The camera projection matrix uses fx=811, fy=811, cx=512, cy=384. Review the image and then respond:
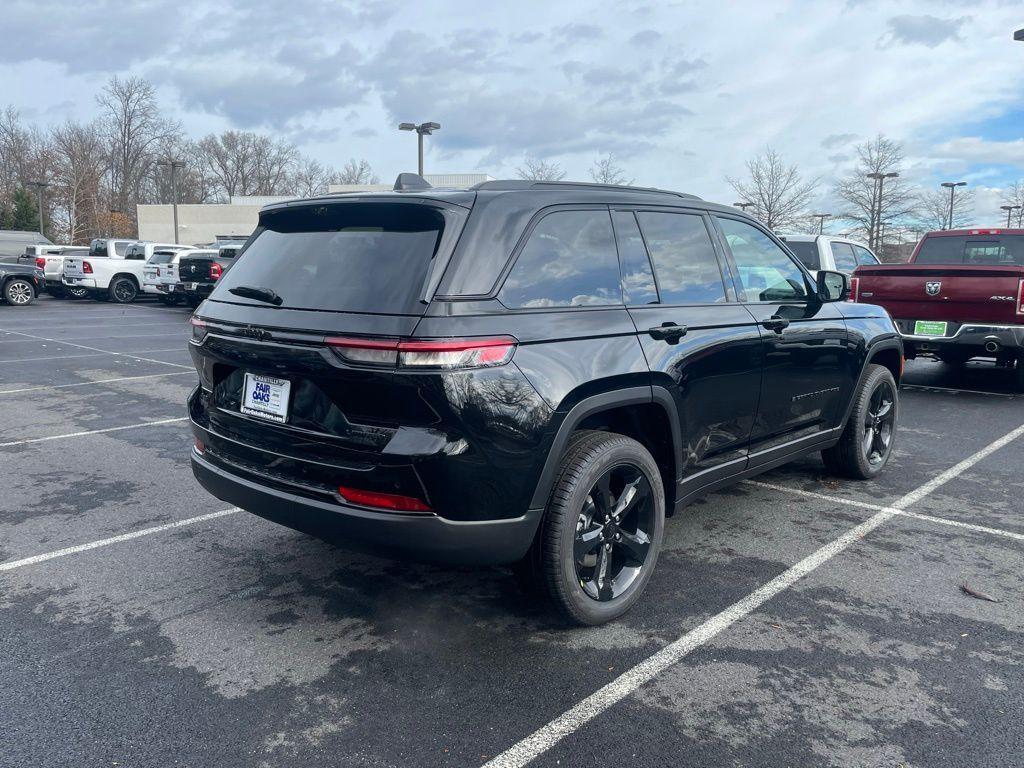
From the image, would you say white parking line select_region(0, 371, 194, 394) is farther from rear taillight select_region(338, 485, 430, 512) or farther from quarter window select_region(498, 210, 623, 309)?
quarter window select_region(498, 210, 623, 309)

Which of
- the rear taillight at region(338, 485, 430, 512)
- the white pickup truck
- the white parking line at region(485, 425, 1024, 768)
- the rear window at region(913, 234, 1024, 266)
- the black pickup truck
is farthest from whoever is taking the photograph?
the white pickup truck

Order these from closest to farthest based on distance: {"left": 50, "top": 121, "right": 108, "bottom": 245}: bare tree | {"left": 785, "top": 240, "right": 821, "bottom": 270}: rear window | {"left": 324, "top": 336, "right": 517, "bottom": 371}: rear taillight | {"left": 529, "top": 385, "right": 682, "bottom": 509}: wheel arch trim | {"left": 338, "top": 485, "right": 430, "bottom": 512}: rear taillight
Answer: {"left": 324, "top": 336, "right": 517, "bottom": 371}: rear taillight → {"left": 338, "top": 485, "right": 430, "bottom": 512}: rear taillight → {"left": 529, "top": 385, "right": 682, "bottom": 509}: wheel arch trim → {"left": 785, "top": 240, "right": 821, "bottom": 270}: rear window → {"left": 50, "top": 121, "right": 108, "bottom": 245}: bare tree

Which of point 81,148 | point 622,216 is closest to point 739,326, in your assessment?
point 622,216

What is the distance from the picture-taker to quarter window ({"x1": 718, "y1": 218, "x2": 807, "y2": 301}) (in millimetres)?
4402

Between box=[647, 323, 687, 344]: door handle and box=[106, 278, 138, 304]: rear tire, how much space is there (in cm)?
2486

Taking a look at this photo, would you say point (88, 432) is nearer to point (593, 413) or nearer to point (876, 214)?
point (593, 413)

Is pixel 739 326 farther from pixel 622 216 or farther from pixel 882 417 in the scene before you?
pixel 882 417

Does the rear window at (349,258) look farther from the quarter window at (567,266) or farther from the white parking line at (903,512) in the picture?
the white parking line at (903,512)

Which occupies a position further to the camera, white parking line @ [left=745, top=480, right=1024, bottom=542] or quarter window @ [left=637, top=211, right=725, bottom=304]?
white parking line @ [left=745, top=480, right=1024, bottom=542]

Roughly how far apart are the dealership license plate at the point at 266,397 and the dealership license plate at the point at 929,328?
8.18 metres

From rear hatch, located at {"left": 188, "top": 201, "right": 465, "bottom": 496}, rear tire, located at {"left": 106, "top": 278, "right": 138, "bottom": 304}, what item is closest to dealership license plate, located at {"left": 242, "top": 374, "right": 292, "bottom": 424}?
rear hatch, located at {"left": 188, "top": 201, "right": 465, "bottom": 496}

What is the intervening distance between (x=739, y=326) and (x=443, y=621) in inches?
81.3

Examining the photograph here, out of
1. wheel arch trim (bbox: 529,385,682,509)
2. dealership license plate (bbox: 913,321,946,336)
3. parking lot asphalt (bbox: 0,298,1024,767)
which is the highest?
dealership license plate (bbox: 913,321,946,336)

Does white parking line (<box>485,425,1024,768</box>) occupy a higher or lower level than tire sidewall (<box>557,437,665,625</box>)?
lower
